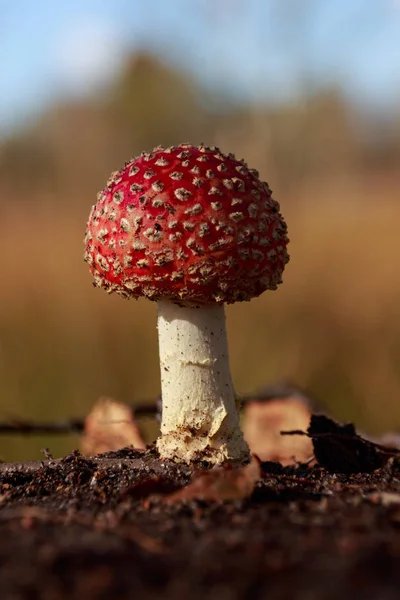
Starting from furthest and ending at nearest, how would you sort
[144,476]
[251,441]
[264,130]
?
1. [264,130]
2. [251,441]
3. [144,476]

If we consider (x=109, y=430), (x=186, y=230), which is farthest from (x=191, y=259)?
(x=109, y=430)

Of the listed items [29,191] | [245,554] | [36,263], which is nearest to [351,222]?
[36,263]

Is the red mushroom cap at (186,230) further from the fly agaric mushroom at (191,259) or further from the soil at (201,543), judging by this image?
the soil at (201,543)

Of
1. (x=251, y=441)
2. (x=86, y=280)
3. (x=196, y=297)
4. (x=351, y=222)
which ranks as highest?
(x=351, y=222)

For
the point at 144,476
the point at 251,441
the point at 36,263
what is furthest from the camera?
the point at 36,263

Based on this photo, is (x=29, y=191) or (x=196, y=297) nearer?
→ (x=196, y=297)

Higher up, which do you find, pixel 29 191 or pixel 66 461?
pixel 29 191

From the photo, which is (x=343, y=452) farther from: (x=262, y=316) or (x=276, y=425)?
(x=262, y=316)

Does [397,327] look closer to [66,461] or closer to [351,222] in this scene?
[351,222]

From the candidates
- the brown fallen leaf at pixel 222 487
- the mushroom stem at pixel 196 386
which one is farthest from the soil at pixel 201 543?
the mushroom stem at pixel 196 386

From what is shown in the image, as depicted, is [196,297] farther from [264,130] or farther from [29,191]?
[29,191]

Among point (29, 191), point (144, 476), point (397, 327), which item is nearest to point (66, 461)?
point (144, 476)
